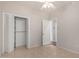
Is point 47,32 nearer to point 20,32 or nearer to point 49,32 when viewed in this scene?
point 49,32

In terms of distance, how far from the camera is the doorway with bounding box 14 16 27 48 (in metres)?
2.09

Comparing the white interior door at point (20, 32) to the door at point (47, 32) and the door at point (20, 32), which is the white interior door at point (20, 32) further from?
the door at point (47, 32)

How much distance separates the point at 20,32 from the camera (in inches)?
82.7

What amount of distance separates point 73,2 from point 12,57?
4.34ft

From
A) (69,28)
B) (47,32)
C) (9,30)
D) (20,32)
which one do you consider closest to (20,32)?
(20,32)

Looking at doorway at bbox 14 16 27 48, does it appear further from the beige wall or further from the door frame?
the beige wall

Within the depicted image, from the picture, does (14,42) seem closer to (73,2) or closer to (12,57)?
(12,57)

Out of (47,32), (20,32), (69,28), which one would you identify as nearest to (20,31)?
(20,32)

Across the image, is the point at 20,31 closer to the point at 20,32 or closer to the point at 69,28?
the point at 20,32

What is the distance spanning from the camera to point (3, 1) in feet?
6.77

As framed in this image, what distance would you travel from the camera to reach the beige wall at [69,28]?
208 cm

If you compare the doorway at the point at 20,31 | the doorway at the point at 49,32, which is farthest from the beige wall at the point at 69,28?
the doorway at the point at 20,31

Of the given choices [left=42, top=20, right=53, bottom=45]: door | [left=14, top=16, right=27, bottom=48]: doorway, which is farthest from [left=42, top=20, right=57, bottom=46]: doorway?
[left=14, top=16, right=27, bottom=48]: doorway

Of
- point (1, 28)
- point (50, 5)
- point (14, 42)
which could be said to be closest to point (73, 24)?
point (50, 5)
